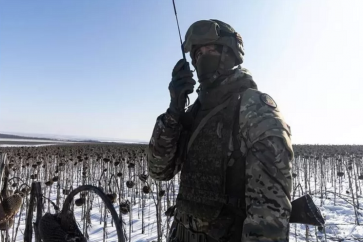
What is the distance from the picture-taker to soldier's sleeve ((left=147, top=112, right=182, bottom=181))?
1.75 meters

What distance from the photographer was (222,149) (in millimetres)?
1484

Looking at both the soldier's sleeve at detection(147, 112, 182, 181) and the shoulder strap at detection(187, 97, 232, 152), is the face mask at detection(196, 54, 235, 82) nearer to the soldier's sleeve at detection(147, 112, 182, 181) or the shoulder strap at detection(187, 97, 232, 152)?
the shoulder strap at detection(187, 97, 232, 152)

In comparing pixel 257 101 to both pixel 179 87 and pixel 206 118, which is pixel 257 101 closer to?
pixel 206 118

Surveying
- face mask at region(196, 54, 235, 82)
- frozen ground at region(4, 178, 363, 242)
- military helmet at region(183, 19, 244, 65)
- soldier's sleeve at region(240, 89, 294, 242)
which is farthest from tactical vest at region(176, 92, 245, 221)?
frozen ground at region(4, 178, 363, 242)

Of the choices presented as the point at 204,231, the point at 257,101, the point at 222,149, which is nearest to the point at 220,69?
the point at 257,101

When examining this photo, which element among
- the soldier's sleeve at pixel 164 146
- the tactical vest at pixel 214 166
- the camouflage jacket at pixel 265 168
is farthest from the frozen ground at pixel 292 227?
the camouflage jacket at pixel 265 168

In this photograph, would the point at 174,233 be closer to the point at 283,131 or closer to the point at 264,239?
the point at 264,239

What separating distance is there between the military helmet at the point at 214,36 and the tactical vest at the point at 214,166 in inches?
13.9

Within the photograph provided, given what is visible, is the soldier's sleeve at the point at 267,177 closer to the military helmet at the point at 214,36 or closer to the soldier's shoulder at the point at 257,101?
the soldier's shoulder at the point at 257,101

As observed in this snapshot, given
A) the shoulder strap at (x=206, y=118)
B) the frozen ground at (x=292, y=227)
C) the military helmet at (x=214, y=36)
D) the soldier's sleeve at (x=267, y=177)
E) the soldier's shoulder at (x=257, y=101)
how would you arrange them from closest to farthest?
the soldier's sleeve at (x=267, y=177) < the soldier's shoulder at (x=257, y=101) < the shoulder strap at (x=206, y=118) < the military helmet at (x=214, y=36) < the frozen ground at (x=292, y=227)

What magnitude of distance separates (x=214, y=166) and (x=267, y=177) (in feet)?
1.05

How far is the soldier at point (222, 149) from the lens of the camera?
125cm

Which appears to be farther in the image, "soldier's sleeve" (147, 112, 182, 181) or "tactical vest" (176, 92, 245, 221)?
"soldier's sleeve" (147, 112, 182, 181)

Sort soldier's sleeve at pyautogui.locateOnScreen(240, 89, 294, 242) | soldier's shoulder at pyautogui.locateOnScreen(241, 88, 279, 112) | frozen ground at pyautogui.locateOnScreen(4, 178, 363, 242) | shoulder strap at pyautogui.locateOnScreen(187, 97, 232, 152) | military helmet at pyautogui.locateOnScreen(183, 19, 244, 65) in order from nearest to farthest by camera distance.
Answer: soldier's sleeve at pyautogui.locateOnScreen(240, 89, 294, 242)
soldier's shoulder at pyautogui.locateOnScreen(241, 88, 279, 112)
shoulder strap at pyautogui.locateOnScreen(187, 97, 232, 152)
military helmet at pyautogui.locateOnScreen(183, 19, 244, 65)
frozen ground at pyautogui.locateOnScreen(4, 178, 363, 242)
